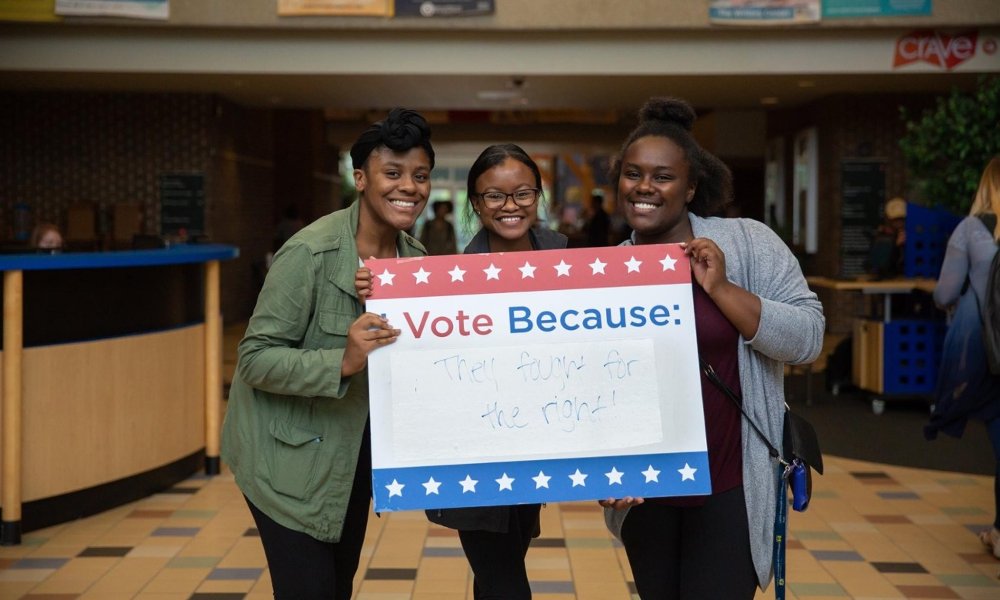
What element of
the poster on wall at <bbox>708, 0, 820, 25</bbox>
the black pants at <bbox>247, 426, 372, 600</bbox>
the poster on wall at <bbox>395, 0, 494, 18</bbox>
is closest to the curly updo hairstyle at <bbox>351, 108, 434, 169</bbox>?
the black pants at <bbox>247, 426, 372, 600</bbox>

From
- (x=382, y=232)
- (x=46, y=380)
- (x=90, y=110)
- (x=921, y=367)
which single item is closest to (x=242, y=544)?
(x=46, y=380)

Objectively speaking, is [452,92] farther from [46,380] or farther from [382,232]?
[382,232]

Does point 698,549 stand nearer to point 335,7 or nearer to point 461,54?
point 335,7

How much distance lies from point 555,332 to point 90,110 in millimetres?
13747

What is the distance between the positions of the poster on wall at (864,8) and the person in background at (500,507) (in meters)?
9.32

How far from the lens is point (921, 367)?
843cm

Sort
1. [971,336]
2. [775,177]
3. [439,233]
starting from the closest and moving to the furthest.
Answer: [971,336]
[439,233]
[775,177]

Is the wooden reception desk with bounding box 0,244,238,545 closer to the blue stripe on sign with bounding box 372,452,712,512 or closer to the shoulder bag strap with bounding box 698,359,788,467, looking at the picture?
the blue stripe on sign with bounding box 372,452,712,512

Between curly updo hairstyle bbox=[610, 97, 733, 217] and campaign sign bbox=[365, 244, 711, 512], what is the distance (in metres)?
0.22

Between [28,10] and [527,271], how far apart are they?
398 inches

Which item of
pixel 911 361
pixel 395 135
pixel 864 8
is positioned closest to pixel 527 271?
pixel 395 135

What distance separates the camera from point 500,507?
8.22 ft

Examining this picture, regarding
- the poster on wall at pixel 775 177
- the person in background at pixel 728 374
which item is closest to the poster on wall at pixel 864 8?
the poster on wall at pixel 775 177

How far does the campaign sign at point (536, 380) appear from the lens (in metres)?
2.23
